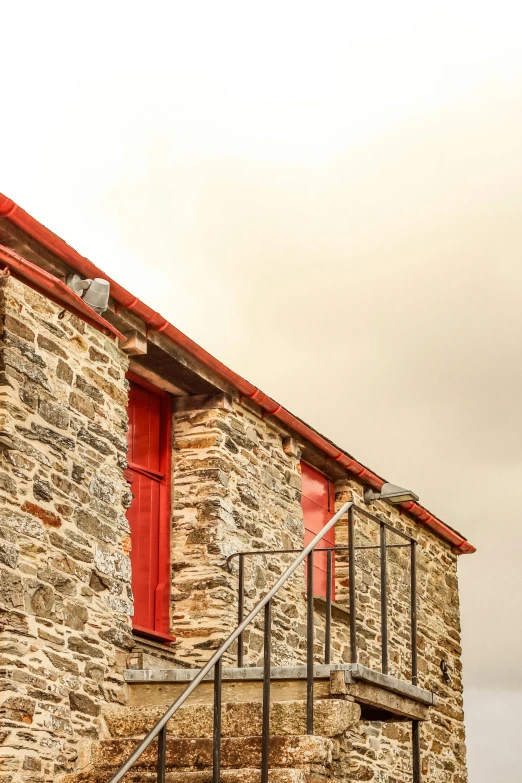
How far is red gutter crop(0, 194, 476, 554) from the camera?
7.54m

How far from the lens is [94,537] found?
7.86 meters

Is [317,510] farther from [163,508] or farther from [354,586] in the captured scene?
[354,586]

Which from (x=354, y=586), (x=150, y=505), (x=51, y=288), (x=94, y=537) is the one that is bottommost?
(x=354, y=586)

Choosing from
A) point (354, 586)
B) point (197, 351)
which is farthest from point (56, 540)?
point (197, 351)

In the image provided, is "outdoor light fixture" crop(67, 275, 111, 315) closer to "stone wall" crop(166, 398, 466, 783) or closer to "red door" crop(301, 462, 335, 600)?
"stone wall" crop(166, 398, 466, 783)

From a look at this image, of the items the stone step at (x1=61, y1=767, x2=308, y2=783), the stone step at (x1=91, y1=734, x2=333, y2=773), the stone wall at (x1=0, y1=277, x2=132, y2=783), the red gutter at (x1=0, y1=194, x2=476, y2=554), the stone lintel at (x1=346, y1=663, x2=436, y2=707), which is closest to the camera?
the stone step at (x1=61, y1=767, x2=308, y2=783)

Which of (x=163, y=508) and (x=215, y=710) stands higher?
(x=163, y=508)

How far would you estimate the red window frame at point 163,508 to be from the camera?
9.43 m

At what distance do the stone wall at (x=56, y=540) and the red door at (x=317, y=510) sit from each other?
3.68 meters

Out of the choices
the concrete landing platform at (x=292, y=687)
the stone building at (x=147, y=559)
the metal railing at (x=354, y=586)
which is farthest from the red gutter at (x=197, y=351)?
the concrete landing platform at (x=292, y=687)

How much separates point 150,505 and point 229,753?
10.2ft

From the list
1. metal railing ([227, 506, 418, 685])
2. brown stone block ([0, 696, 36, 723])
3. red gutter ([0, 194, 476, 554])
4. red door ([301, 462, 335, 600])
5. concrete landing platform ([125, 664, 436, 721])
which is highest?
red gutter ([0, 194, 476, 554])

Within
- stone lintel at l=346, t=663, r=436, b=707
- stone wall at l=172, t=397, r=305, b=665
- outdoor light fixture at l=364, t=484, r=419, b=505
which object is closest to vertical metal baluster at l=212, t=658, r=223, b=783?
stone lintel at l=346, t=663, r=436, b=707

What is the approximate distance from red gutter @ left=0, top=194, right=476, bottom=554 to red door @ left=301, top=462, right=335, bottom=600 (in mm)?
325
